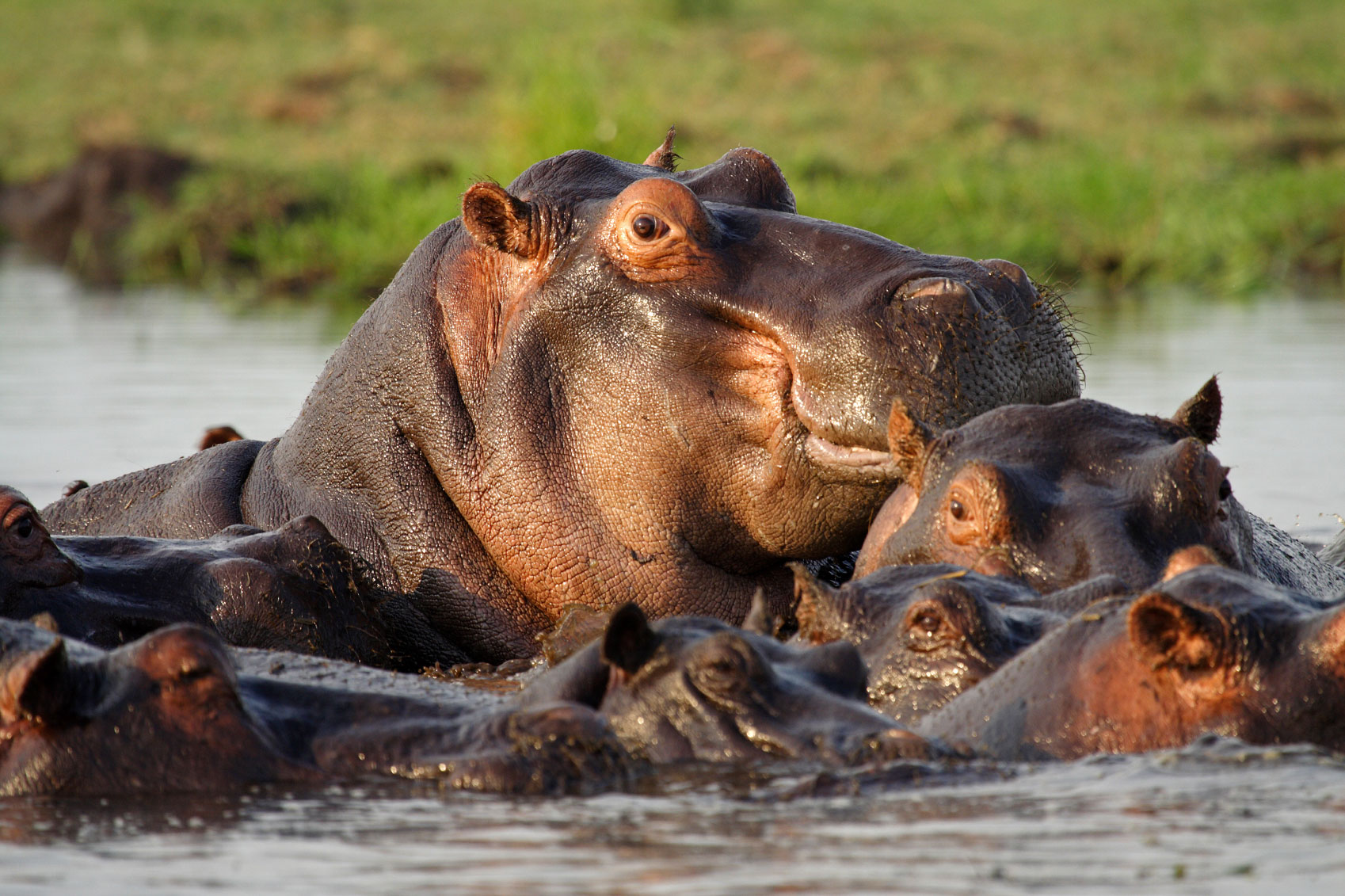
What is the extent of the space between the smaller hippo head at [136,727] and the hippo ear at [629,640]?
0.61 metres

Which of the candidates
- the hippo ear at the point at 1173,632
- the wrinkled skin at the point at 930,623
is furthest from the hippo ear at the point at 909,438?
the hippo ear at the point at 1173,632

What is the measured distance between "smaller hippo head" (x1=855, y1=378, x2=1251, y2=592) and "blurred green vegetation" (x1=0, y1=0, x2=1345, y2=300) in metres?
8.26

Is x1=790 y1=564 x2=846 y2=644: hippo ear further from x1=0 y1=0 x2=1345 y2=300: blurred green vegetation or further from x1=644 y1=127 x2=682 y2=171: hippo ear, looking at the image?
x1=0 y1=0 x2=1345 y2=300: blurred green vegetation

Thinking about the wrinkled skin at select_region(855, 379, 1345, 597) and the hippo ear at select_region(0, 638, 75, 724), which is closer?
the hippo ear at select_region(0, 638, 75, 724)

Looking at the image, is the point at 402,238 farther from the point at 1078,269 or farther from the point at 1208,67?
the point at 1208,67

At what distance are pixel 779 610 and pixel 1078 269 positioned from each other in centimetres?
1435

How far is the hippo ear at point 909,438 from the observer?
16.2ft

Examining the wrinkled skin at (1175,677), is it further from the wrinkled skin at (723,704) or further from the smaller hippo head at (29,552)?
the smaller hippo head at (29,552)

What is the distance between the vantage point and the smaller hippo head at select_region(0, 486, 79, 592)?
488 centimetres

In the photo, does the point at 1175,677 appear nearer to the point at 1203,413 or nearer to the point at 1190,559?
the point at 1190,559

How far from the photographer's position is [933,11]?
40219 mm

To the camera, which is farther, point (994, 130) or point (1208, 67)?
point (1208, 67)

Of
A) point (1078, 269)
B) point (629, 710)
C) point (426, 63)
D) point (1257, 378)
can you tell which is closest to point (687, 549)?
point (629, 710)

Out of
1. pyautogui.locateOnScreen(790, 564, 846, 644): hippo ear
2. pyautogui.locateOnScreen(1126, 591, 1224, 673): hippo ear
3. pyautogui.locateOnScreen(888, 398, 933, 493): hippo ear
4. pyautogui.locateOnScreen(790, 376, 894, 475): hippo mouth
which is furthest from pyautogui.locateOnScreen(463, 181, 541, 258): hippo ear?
pyautogui.locateOnScreen(1126, 591, 1224, 673): hippo ear
